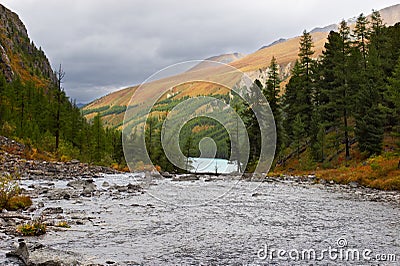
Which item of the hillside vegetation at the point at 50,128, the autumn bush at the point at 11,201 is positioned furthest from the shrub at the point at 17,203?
the hillside vegetation at the point at 50,128

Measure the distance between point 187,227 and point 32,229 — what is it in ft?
17.2

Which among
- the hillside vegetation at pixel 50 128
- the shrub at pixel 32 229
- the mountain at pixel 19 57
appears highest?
the mountain at pixel 19 57

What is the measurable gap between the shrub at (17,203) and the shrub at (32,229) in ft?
15.0

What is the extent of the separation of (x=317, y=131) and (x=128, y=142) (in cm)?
3947

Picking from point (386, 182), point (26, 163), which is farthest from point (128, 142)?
point (26, 163)

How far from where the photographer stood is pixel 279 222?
15.2 m

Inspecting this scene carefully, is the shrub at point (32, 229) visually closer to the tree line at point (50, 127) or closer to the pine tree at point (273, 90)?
the tree line at point (50, 127)

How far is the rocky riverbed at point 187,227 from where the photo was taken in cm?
981

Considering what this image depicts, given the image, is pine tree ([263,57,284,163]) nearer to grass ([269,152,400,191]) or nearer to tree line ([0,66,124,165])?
grass ([269,152,400,191])

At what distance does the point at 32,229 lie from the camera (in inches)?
470

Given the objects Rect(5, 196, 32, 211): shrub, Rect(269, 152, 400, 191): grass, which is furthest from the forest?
Rect(5, 196, 32, 211): shrub

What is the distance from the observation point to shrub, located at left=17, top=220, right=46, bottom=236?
38.7ft

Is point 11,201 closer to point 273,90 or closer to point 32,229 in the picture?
point 32,229

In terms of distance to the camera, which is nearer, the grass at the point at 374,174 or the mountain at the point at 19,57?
the grass at the point at 374,174
